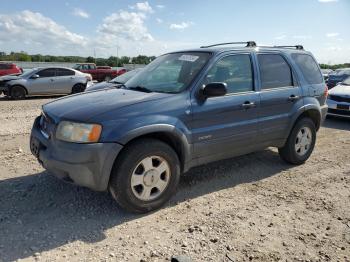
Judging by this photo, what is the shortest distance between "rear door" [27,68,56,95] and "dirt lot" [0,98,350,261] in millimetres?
10509

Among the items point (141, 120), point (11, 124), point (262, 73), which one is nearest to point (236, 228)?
point (141, 120)

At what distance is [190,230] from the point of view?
11.8ft

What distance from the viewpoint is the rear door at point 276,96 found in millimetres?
4926

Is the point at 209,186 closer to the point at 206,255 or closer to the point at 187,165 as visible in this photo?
the point at 187,165

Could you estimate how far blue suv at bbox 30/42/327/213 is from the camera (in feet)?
11.7

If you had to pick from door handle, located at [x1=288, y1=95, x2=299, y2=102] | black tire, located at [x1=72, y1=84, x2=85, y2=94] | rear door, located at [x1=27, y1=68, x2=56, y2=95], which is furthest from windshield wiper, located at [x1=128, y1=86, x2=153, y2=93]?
black tire, located at [x1=72, y1=84, x2=85, y2=94]

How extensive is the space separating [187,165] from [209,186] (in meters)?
0.70

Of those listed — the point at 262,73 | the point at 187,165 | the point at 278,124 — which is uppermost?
the point at 262,73

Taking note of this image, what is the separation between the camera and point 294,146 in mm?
5555

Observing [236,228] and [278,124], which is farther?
[278,124]

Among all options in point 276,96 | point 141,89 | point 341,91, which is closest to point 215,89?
point 141,89

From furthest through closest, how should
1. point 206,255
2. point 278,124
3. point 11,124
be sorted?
point 11,124 < point 278,124 < point 206,255

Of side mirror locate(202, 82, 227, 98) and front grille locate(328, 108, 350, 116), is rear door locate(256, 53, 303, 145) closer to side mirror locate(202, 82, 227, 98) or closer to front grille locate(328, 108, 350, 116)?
side mirror locate(202, 82, 227, 98)

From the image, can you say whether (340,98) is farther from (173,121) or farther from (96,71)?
(96,71)
